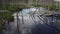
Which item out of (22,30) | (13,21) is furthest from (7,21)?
(22,30)

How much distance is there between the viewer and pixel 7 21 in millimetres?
3312

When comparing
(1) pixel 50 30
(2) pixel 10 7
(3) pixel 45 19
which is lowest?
(1) pixel 50 30

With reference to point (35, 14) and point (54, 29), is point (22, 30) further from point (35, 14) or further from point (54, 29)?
point (54, 29)

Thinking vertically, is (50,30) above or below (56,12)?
below

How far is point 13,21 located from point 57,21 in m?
0.89

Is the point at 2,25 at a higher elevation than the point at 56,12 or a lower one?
lower

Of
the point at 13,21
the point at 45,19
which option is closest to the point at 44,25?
the point at 45,19

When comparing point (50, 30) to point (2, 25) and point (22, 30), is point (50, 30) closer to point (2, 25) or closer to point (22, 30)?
point (22, 30)

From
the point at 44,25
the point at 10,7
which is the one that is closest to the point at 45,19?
the point at 44,25

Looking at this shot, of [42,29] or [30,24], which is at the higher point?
[30,24]

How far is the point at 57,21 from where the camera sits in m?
3.40

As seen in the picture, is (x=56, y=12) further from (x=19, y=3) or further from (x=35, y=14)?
(x=19, y=3)

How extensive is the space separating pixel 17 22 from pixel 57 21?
82 cm

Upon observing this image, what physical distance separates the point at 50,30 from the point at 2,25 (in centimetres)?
98
